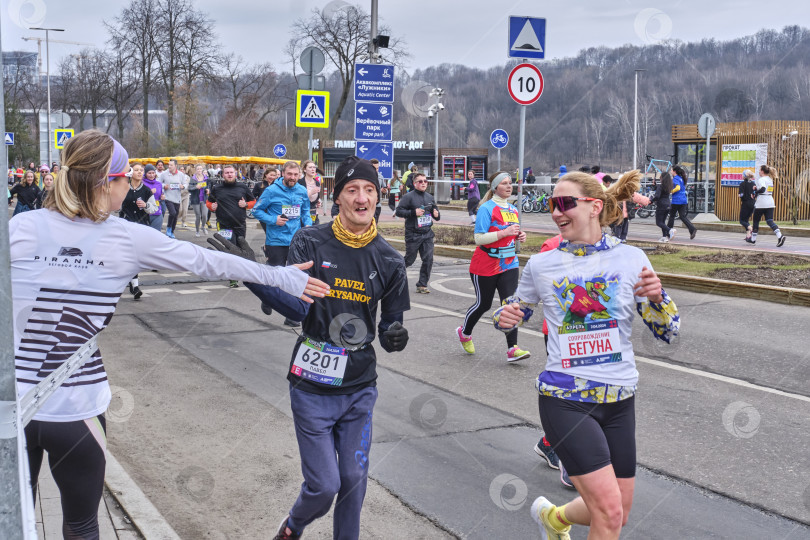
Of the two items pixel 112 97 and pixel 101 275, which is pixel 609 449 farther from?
pixel 112 97

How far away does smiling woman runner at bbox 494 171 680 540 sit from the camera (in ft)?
10.7

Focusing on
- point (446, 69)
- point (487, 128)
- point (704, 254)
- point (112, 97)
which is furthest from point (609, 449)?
point (487, 128)

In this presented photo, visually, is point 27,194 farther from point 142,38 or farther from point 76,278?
point 142,38

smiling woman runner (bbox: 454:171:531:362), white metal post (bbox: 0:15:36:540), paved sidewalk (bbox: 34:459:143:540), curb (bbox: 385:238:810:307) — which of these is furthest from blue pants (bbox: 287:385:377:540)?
curb (bbox: 385:238:810:307)

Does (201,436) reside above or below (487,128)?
below

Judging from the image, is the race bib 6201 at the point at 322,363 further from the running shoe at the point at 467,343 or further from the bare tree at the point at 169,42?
the bare tree at the point at 169,42

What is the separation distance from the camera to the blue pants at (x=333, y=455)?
3.35 m

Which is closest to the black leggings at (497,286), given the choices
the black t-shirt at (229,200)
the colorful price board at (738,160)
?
the black t-shirt at (229,200)

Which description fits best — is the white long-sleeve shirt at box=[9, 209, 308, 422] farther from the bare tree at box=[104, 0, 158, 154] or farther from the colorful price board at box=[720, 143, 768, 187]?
the bare tree at box=[104, 0, 158, 154]

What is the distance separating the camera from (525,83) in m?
14.4

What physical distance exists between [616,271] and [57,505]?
2840 mm

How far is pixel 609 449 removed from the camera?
3338 mm

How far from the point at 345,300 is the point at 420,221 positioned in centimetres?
957

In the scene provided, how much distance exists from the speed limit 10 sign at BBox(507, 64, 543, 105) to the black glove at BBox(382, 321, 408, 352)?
1126 cm
